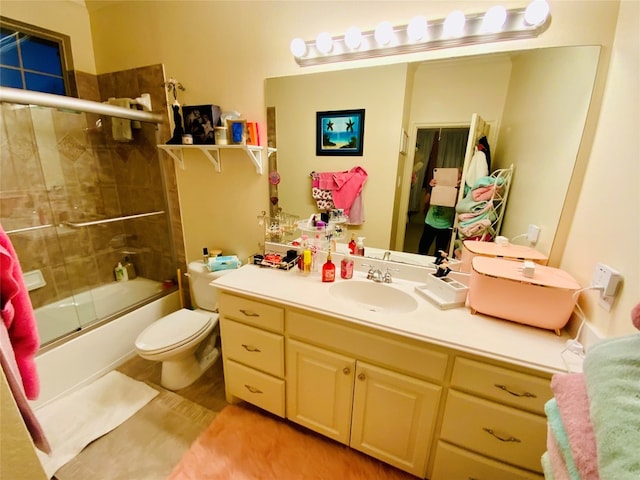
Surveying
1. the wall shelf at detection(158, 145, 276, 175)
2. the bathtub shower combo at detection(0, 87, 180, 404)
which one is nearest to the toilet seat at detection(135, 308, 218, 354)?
the bathtub shower combo at detection(0, 87, 180, 404)

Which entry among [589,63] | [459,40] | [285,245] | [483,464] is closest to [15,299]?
[285,245]

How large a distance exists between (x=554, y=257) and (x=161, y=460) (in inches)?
82.8

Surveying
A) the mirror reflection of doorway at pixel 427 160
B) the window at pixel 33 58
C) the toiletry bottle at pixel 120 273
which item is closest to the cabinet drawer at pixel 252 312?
the mirror reflection of doorway at pixel 427 160

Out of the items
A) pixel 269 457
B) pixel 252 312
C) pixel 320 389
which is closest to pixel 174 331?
pixel 252 312

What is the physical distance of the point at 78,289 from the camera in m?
2.13

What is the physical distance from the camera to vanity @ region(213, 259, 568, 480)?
3.18 ft

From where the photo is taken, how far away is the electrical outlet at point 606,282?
88cm

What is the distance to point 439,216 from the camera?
1.41 m

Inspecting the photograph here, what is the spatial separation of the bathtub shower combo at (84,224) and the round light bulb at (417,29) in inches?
69.9

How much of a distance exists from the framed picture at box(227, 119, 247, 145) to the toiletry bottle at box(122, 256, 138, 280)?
5.33ft

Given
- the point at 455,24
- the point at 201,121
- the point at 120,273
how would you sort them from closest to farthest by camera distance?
the point at 455,24 → the point at 201,121 → the point at 120,273

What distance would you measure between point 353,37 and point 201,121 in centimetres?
106

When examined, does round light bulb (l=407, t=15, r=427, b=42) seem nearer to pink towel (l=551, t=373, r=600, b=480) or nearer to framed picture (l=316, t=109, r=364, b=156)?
framed picture (l=316, t=109, r=364, b=156)

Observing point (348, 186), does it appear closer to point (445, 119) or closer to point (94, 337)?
point (445, 119)
